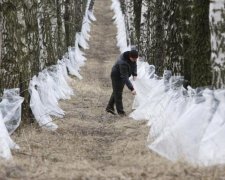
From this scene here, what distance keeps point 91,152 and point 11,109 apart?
1.66 metres

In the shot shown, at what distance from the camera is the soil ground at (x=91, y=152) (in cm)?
632

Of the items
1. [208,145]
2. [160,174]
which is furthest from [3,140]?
[208,145]

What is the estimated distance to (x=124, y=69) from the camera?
12.8m

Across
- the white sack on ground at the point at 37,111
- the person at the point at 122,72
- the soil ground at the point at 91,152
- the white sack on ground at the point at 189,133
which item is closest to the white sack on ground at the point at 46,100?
the soil ground at the point at 91,152

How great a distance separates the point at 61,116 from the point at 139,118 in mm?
1849

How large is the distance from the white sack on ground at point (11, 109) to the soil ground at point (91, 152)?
9.0 inches

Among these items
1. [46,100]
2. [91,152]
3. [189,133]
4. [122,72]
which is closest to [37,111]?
[46,100]

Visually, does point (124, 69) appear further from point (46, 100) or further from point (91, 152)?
point (91, 152)

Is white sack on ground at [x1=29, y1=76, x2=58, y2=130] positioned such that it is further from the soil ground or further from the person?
the person

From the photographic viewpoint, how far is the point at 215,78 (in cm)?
771

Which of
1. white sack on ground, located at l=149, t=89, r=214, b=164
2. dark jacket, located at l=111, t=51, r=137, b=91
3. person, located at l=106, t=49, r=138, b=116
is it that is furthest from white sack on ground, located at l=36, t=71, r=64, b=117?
white sack on ground, located at l=149, t=89, r=214, b=164

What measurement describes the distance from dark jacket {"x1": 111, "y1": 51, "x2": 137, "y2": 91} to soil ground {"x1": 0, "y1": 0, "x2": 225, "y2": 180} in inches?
38.5

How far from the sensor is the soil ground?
20.7 feet

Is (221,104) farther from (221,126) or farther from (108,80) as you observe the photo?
(108,80)
